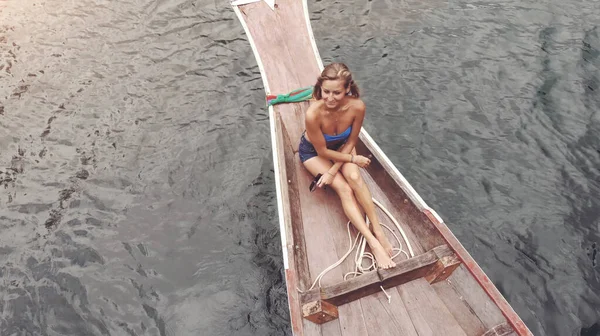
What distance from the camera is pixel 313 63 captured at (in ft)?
24.3

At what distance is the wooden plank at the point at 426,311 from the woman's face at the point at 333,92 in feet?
6.94

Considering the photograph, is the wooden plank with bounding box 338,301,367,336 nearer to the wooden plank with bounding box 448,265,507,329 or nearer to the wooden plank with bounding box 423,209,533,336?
the wooden plank with bounding box 448,265,507,329

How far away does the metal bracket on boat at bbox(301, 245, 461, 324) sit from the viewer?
14.5 ft

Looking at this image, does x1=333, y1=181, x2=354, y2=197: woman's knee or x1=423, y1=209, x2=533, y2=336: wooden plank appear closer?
x1=423, y1=209, x2=533, y2=336: wooden plank

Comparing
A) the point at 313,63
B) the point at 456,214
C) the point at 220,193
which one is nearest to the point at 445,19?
the point at 313,63

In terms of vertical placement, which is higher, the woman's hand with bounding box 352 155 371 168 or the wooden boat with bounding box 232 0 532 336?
the woman's hand with bounding box 352 155 371 168

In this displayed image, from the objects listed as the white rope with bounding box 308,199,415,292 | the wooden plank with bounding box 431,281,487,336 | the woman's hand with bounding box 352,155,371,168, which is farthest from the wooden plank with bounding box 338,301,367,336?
the woman's hand with bounding box 352,155,371,168

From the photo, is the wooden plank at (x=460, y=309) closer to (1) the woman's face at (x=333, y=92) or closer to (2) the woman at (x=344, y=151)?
(2) the woman at (x=344, y=151)

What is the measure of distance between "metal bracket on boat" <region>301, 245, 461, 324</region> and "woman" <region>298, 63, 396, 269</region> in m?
0.14

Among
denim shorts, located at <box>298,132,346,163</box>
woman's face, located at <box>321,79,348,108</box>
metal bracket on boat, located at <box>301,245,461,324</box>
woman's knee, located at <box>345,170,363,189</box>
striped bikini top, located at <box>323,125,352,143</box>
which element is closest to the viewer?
metal bracket on boat, located at <box>301,245,461,324</box>

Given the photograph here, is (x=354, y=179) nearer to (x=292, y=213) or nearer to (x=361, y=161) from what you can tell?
(x=361, y=161)

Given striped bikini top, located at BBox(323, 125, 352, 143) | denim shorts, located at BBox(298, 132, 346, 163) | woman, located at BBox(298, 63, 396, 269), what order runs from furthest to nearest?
denim shorts, located at BBox(298, 132, 346, 163)
striped bikini top, located at BBox(323, 125, 352, 143)
woman, located at BBox(298, 63, 396, 269)

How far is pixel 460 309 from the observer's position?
441 cm

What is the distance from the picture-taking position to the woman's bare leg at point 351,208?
4754 mm
